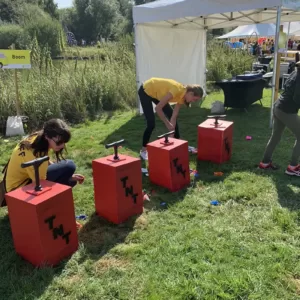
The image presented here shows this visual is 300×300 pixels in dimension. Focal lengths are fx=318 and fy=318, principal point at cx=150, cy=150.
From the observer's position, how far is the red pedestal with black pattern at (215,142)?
452 cm

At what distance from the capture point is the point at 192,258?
8.66ft

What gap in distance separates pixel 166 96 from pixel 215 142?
0.99 metres

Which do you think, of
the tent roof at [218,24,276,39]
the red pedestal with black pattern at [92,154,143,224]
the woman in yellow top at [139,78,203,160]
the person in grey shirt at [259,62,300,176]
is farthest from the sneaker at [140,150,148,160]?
the tent roof at [218,24,276,39]

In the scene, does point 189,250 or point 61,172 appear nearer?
point 189,250

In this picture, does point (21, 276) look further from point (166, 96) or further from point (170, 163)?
point (166, 96)

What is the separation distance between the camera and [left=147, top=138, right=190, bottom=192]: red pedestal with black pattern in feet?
12.2

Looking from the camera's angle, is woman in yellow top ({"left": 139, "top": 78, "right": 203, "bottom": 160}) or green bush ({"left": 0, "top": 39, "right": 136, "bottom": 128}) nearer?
woman in yellow top ({"left": 139, "top": 78, "right": 203, "bottom": 160})

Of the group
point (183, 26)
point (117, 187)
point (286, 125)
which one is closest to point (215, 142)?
point (286, 125)

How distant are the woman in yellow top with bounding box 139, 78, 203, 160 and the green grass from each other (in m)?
0.93

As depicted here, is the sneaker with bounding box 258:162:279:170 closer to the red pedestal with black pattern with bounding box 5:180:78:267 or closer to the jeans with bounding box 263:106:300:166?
the jeans with bounding box 263:106:300:166

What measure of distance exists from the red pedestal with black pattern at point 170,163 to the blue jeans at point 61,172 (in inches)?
41.7

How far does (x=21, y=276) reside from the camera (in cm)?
248

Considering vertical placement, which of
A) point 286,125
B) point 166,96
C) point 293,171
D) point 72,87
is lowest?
point 293,171

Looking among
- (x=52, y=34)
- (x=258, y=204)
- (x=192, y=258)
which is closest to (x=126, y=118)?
(x=258, y=204)
